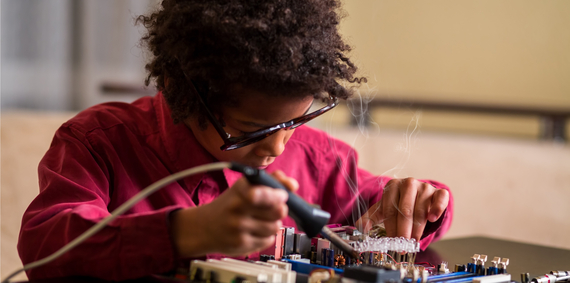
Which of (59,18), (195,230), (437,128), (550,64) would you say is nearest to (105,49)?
(59,18)

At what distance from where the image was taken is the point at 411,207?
110 cm

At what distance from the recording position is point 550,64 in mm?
3676

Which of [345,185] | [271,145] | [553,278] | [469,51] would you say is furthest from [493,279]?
[469,51]

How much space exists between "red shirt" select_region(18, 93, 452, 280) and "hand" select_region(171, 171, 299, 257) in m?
0.05

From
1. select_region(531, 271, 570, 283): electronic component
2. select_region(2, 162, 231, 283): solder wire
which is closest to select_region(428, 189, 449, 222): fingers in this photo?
select_region(531, 271, 570, 283): electronic component

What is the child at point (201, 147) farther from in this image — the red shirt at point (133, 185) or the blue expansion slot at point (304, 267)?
the blue expansion slot at point (304, 267)

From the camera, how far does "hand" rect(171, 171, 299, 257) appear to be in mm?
640

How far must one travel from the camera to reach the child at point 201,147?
0.71 m

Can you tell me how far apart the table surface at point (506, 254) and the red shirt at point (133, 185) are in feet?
0.19

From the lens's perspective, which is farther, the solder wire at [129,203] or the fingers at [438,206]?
the fingers at [438,206]

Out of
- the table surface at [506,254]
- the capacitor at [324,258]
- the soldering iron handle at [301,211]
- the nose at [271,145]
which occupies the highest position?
the nose at [271,145]

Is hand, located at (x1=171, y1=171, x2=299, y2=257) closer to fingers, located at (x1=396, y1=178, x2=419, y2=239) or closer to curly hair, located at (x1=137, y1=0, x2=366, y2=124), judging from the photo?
curly hair, located at (x1=137, y1=0, x2=366, y2=124)

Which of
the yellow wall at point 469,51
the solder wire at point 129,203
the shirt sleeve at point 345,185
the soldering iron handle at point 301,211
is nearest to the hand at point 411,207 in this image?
the shirt sleeve at point 345,185

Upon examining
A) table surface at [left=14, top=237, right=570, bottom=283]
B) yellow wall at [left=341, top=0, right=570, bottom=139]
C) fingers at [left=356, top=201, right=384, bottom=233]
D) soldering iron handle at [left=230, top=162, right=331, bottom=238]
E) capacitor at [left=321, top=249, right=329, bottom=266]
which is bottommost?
table surface at [left=14, top=237, right=570, bottom=283]
